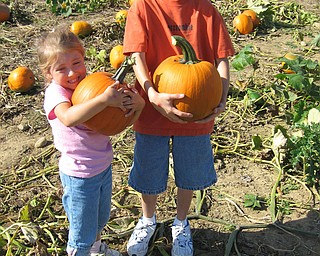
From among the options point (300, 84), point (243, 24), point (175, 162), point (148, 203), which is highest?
point (175, 162)

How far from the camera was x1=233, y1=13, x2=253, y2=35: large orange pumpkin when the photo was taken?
661 centimetres

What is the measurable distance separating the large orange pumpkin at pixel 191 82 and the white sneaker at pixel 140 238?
37.6 inches

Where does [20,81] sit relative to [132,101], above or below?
below

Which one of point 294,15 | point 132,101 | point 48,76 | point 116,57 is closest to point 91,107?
point 132,101

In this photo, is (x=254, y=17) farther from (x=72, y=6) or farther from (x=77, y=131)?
(x=77, y=131)

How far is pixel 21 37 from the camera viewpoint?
652 cm

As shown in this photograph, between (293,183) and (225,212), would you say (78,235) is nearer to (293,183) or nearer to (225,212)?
(225,212)

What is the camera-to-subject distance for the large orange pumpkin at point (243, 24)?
6.61 m

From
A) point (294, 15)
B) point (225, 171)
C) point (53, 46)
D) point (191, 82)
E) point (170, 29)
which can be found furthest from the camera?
point (294, 15)

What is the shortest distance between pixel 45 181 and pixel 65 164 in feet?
4.84

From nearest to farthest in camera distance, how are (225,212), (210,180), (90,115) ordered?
1. (90,115)
2. (210,180)
3. (225,212)

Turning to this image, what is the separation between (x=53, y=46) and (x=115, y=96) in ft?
1.31

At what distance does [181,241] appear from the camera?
10.4 ft

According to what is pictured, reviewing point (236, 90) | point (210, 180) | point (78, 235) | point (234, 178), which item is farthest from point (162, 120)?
point (236, 90)
